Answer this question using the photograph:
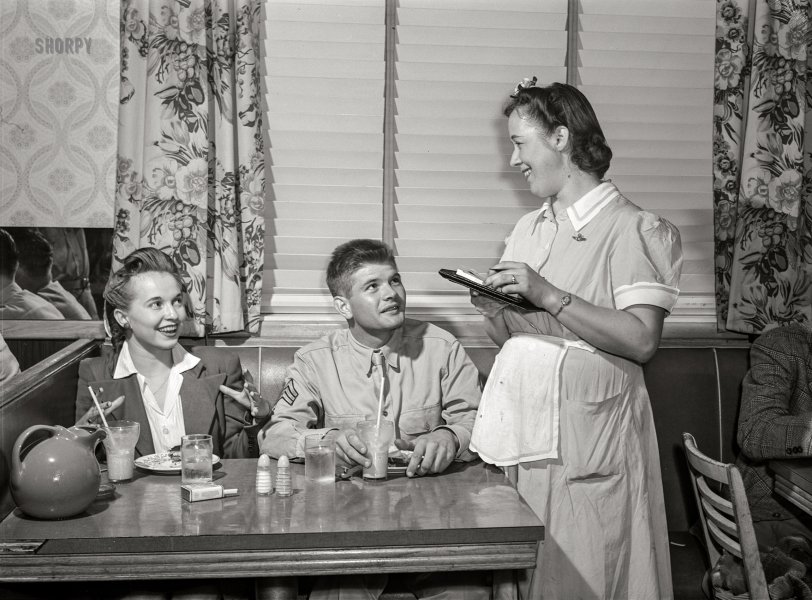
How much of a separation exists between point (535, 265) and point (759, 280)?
54.0 inches

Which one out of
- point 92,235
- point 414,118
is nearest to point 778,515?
point 414,118

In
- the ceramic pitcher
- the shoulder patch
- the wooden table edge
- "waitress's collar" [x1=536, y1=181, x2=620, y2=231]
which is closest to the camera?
the wooden table edge

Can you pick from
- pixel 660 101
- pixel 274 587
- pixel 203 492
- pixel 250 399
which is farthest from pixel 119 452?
pixel 660 101

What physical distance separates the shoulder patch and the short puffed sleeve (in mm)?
946

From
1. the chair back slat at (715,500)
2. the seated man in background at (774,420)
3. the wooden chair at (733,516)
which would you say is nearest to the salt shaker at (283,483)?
the wooden chair at (733,516)

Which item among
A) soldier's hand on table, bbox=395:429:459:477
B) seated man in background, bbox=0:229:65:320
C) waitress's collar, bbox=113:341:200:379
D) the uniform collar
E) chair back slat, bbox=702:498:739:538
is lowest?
chair back slat, bbox=702:498:739:538

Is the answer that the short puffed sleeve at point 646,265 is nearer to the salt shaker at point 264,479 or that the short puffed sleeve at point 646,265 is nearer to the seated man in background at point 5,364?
the salt shaker at point 264,479

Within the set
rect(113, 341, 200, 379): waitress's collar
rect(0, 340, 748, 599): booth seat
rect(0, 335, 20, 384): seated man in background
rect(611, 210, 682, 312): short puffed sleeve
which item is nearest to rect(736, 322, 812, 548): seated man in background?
rect(0, 340, 748, 599): booth seat

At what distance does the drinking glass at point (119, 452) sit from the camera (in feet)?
6.51

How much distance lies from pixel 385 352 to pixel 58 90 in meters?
1.87

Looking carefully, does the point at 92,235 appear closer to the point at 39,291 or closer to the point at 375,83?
the point at 39,291

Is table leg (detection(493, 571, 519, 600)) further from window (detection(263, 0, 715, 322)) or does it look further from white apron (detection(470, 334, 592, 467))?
window (detection(263, 0, 715, 322))

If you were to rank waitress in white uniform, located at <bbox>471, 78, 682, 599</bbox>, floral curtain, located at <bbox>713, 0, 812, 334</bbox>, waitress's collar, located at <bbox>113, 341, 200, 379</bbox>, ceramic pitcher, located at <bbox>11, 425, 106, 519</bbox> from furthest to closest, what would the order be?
floral curtain, located at <bbox>713, 0, 812, 334</bbox>, waitress's collar, located at <bbox>113, 341, 200, 379</bbox>, waitress in white uniform, located at <bbox>471, 78, 682, 599</bbox>, ceramic pitcher, located at <bbox>11, 425, 106, 519</bbox>

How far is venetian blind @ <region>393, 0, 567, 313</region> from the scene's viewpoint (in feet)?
10.7
